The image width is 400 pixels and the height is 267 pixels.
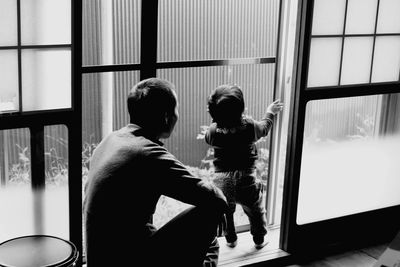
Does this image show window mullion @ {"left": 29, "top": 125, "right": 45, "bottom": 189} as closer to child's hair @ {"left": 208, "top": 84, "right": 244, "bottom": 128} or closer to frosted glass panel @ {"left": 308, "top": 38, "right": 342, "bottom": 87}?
child's hair @ {"left": 208, "top": 84, "right": 244, "bottom": 128}

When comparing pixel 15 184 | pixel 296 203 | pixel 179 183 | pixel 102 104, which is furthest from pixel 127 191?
pixel 296 203

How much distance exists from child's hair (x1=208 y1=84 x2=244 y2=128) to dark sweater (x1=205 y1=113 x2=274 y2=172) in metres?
0.06

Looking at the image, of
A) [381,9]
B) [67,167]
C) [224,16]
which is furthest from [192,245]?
[381,9]

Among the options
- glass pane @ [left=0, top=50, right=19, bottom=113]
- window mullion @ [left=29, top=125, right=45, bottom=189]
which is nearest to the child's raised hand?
window mullion @ [left=29, top=125, right=45, bottom=189]

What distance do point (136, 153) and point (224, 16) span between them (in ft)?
4.70

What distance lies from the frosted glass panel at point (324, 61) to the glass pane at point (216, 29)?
348 millimetres

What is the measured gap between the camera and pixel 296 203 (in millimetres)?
3930

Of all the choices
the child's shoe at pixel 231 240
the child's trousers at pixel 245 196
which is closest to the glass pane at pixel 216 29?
the child's trousers at pixel 245 196

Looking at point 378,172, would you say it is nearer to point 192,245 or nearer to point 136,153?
point 192,245

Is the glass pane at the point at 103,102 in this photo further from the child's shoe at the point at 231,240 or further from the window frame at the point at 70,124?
the child's shoe at the point at 231,240

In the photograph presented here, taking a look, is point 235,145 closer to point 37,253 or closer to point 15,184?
point 15,184

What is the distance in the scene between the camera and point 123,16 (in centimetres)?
329

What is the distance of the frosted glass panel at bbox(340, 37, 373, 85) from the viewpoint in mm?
3945

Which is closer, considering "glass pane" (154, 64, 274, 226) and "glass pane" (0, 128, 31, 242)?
"glass pane" (0, 128, 31, 242)
